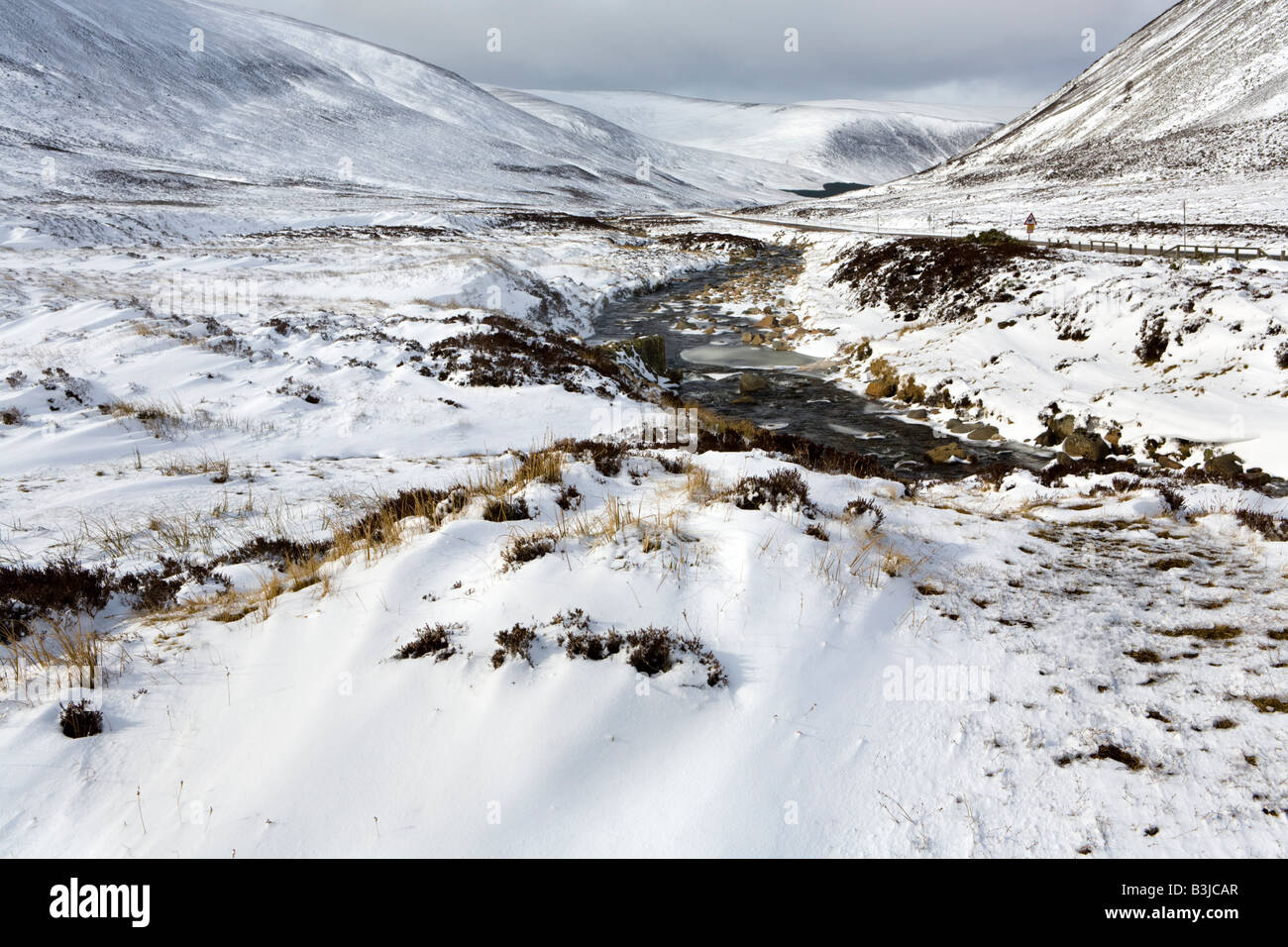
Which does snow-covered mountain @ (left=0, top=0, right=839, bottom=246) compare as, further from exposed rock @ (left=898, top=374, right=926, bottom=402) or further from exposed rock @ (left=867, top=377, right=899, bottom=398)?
exposed rock @ (left=898, top=374, right=926, bottom=402)

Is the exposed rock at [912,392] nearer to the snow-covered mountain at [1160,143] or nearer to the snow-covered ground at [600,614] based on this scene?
the snow-covered ground at [600,614]

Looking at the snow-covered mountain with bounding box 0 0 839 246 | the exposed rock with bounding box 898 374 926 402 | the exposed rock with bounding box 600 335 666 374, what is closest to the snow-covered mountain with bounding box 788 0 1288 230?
the exposed rock with bounding box 898 374 926 402

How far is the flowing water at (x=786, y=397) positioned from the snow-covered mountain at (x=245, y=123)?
3749cm

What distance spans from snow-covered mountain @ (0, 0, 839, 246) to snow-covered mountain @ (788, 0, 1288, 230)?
64428mm

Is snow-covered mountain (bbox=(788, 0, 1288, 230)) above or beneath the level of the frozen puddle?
above

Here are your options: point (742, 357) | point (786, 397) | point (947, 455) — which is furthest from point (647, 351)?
point (947, 455)

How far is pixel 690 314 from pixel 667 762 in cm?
2890

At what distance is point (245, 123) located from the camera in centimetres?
10944

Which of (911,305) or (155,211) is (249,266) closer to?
(155,211)

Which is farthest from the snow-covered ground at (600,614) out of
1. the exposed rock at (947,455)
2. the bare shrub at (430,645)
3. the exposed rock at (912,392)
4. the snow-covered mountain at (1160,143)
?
the snow-covered mountain at (1160,143)

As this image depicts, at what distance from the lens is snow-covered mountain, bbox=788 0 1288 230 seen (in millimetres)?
51969

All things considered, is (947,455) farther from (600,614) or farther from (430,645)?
(430,645)

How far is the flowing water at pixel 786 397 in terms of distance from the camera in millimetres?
14281

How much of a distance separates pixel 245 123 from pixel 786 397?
129 meters
